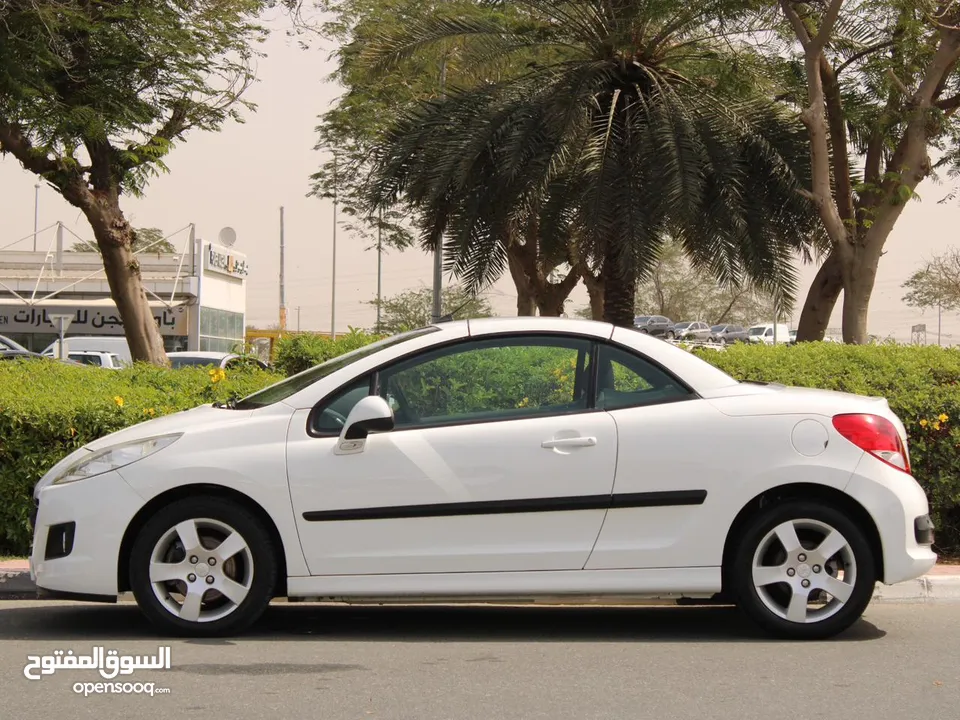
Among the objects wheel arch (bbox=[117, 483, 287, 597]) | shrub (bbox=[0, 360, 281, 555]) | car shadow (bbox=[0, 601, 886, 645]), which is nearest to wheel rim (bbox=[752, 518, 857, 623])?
car shadow (bbox=[0, 601, 886, 645])

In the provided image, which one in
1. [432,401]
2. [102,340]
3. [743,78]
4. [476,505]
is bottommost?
[476,505]

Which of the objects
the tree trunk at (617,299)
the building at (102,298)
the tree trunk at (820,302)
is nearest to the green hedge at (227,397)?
the tree trunk at (617,299)

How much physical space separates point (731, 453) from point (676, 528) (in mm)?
442

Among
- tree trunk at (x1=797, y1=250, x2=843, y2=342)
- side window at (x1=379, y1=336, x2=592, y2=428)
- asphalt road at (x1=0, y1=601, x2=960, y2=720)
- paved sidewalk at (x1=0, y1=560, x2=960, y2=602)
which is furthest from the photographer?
tree trunk at (x1=797, y1=250, x2=843, y2=342)

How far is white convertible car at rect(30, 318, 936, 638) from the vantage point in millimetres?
5676

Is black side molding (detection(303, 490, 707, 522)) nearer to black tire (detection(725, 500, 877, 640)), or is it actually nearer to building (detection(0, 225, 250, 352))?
black tire (detection(725, 500, 877, 640))

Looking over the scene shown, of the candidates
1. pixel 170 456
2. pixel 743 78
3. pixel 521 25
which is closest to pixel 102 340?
pixel 521 25

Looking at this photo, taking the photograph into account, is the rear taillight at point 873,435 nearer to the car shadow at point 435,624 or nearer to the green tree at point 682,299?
the car shadow at point 435,624

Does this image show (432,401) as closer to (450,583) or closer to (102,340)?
(450,583)

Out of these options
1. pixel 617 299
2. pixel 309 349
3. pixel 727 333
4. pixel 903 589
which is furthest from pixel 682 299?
pixel 903 589

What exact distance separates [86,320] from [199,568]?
4752 cm

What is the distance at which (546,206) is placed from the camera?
16688 mm

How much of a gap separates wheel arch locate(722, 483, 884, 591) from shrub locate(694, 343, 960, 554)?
7.54 ft

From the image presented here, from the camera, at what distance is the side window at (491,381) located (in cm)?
587
